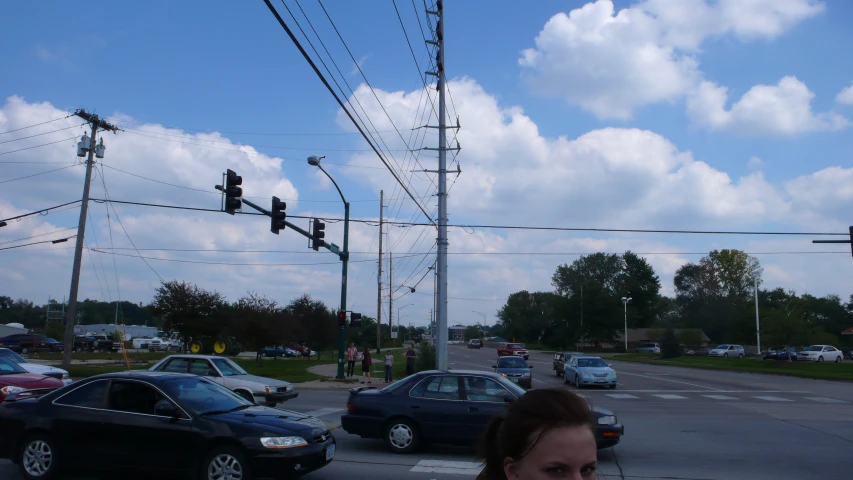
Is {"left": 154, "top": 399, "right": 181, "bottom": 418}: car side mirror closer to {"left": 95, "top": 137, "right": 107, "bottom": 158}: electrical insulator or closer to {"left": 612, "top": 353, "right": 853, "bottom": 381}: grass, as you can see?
{"left": 95, "top": 137, "right": 107, "bottom": 158}: electrical insulator

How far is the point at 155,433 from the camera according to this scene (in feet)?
28.2

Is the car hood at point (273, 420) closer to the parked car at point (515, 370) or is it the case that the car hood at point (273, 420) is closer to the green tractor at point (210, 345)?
the parked car at point (515, 370)

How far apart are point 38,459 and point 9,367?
7364 millimetres

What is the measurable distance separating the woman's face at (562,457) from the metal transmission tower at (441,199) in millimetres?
22726

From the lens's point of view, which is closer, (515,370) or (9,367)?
(9,367)

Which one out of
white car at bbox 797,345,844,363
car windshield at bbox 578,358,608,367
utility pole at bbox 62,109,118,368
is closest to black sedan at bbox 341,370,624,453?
car windshield at bbox 578,358,608,367

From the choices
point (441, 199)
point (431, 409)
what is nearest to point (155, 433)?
point (431, 409)

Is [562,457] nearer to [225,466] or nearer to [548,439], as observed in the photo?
[548,439]

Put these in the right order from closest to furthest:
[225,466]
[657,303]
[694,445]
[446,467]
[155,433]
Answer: [225,466] → [155,433] → [446,467] → [694,445] → [657,303]

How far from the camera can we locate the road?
10.5 meters

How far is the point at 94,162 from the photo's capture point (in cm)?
3247

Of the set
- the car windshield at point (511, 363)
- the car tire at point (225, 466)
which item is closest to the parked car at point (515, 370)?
the car windshield at point (511, 363)

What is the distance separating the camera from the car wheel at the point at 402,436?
1170 centimetres

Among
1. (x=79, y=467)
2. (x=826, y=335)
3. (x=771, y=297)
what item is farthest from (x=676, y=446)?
(x=771, y=297)
